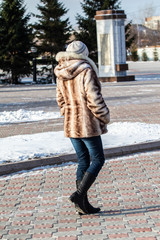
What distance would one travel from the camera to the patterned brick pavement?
4.27m

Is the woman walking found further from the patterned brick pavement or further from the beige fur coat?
the patterned brick pavement

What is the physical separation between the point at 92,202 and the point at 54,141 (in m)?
3.25

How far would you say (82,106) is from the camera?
177 inches

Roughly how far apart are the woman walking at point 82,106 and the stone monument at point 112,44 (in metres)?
24.2

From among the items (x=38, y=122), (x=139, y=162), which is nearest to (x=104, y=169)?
(x=139, y=162)

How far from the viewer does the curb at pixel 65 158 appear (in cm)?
670

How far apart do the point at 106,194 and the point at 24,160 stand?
188cm

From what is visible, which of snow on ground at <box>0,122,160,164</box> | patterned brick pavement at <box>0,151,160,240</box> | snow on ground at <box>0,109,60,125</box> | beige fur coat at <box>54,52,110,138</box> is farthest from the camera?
snow on ground at <box>0,109,60,125</box>

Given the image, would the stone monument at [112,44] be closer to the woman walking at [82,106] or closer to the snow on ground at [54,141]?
the snow on ground at [54,141]

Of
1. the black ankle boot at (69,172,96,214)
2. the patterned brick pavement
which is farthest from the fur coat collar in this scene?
the patterned brick pavement

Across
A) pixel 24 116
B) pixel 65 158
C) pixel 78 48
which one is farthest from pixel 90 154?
pixel 24 116

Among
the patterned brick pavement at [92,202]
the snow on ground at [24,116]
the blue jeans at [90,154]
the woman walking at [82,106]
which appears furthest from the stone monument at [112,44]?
the woman walking at [82,106]

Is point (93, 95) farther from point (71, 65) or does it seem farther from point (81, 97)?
point (71, 65)

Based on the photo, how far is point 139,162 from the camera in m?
7.02
